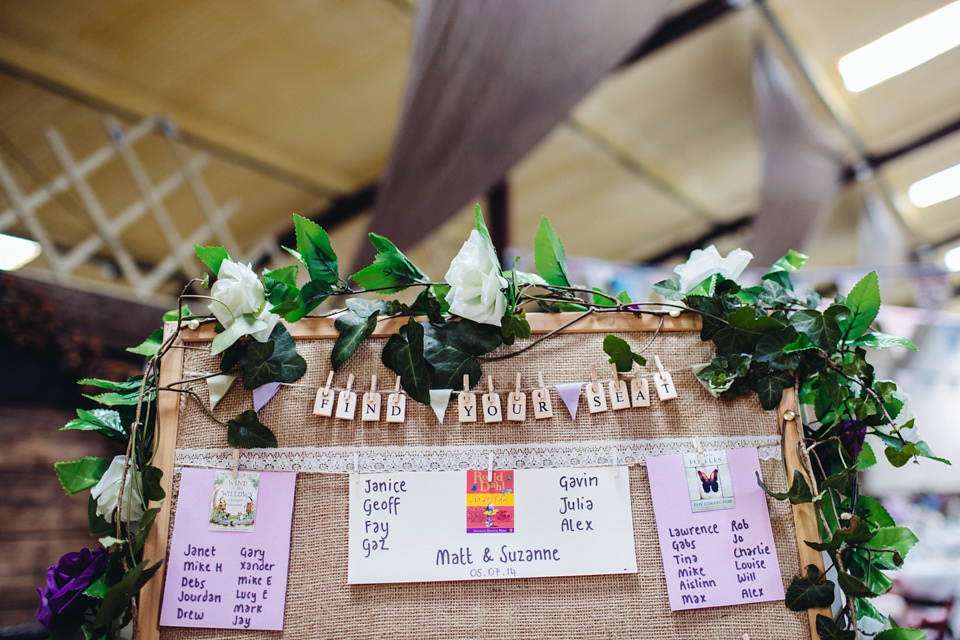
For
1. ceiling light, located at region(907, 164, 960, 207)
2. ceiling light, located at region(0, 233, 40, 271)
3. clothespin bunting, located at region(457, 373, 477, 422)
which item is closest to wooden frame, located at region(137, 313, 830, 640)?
clothespin bunting, located at region(457, 373, 477, 422)

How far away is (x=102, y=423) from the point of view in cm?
76

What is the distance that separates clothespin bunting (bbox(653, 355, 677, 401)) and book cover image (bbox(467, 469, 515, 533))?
212mm

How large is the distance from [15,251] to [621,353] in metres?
4.61

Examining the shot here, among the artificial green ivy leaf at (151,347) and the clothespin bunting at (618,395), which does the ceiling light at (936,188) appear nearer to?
the clothespin bunting at (618,395)

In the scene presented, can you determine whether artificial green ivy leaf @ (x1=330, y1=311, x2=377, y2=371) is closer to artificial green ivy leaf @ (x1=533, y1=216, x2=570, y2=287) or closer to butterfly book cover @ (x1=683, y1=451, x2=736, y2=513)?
artificial green ivy leaf @ (x1=533, y1=216, x2=570, y2=287)

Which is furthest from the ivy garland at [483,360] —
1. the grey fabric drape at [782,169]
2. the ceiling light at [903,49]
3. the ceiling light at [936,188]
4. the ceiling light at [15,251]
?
the ceiling light at [936,188]

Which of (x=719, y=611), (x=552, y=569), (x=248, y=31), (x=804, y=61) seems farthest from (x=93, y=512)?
(x=804, y=61)

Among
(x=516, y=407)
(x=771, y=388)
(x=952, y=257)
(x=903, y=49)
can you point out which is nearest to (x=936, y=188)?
(x=952, y=257)

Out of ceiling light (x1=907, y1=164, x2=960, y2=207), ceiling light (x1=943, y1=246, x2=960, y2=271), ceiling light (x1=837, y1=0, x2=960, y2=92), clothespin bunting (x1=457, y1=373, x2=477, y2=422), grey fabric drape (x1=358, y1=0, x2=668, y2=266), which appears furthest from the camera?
ceiling light (x1=943, y1=246, x2=960, y2=271)

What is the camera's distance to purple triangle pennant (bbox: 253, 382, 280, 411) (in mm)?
750

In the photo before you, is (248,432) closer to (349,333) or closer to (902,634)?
(349,333)

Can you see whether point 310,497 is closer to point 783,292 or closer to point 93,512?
point 93,512

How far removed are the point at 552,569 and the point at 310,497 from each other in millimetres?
302

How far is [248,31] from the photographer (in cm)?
279
